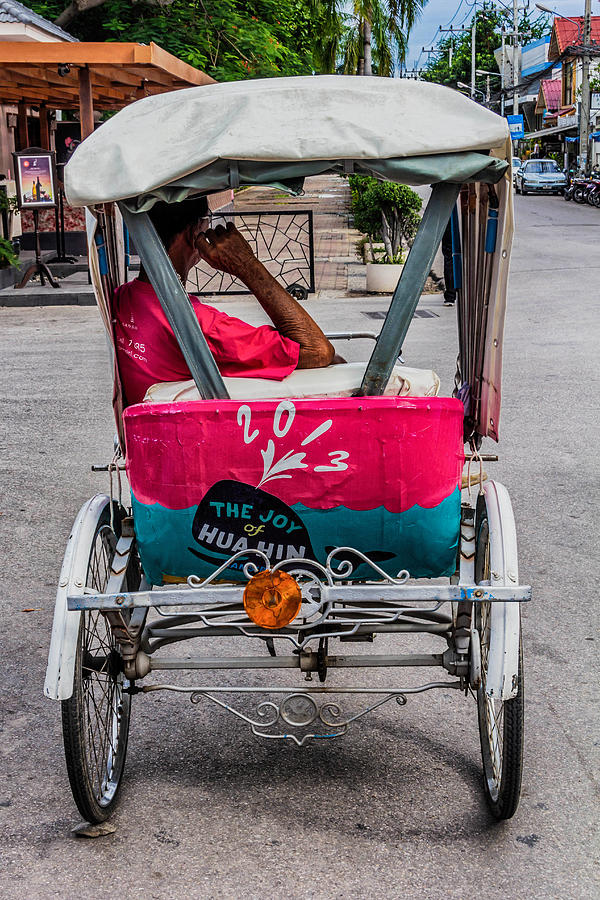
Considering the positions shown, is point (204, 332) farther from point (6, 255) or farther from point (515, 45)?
point (515, 45)

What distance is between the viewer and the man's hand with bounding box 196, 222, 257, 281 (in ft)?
11.2

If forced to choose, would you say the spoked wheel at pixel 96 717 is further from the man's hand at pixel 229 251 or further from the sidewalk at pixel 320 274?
the sidewalk at pixel 320 274

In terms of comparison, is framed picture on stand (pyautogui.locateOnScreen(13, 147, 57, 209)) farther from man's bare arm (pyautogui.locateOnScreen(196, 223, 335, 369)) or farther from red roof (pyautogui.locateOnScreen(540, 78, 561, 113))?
red roof (pyautogui.locateOnScreen(540, 78, 561, 113))

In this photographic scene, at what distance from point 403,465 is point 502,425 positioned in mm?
5320

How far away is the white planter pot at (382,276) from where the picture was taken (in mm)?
16344

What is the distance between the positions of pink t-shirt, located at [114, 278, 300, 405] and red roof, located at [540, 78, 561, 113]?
256 feet

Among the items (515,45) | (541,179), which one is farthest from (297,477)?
(515,45)

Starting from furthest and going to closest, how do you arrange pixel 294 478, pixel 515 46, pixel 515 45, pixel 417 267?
pixel 515 45, pixel 515 46, pixel 417 267, pixel 294 478

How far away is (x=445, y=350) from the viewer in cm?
1145

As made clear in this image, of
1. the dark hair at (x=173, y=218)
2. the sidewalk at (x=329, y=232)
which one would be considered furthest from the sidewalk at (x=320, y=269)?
the dark hair at (x=173, y=218)

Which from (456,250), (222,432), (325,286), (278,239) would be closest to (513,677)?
(222,432)

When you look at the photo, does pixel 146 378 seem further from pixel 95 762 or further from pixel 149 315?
pixel 95 762

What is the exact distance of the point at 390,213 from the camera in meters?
A: 16.6

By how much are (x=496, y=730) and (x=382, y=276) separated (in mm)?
13621
